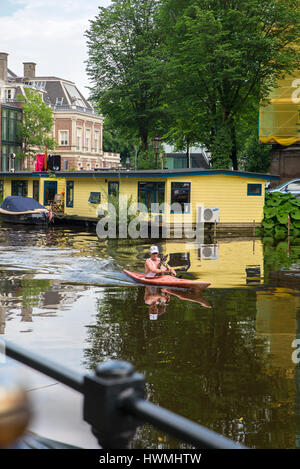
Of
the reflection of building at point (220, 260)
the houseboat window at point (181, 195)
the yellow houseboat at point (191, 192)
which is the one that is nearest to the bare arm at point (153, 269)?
the reflection of building at point (220, 260)

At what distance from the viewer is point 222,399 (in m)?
7.50

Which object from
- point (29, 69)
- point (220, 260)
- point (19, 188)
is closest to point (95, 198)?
point (19, 188)

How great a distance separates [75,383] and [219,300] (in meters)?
12.5

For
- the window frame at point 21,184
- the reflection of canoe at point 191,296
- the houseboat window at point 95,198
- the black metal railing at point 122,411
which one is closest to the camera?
the black metal railing at point 122,411

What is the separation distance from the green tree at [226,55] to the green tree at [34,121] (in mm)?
30526

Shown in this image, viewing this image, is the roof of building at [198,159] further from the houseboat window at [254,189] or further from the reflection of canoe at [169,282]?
the reflection of canoe at [169,282]

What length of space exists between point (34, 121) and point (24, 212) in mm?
34046

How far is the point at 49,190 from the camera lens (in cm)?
4475

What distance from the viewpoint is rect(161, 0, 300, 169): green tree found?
37.0 metres

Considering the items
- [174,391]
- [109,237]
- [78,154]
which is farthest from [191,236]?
[78,154]

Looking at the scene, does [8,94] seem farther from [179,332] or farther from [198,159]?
[179,332]

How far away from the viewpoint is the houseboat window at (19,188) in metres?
46.0
